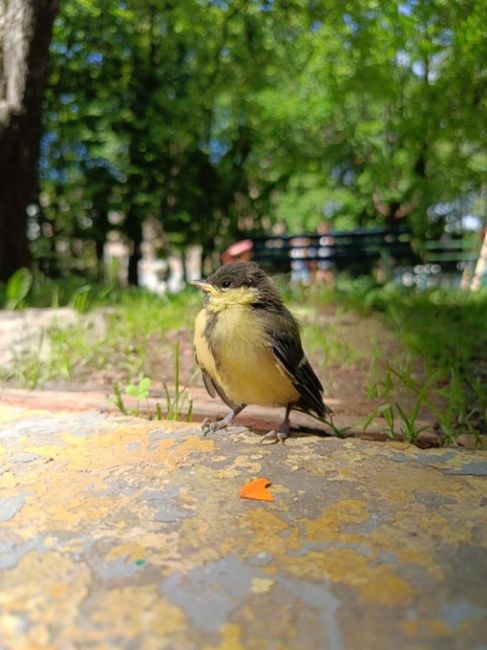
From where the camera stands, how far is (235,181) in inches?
544

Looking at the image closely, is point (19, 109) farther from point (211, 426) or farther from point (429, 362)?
point (211, 426)

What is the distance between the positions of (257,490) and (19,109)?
5.64 meters

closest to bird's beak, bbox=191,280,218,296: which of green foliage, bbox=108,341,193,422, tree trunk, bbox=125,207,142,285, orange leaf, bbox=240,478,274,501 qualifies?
green foliage, bbox=108,341,193,422

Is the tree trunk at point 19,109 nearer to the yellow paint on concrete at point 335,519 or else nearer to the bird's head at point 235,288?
the bird's head at point 235,288

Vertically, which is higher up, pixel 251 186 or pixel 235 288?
pixel 251 186

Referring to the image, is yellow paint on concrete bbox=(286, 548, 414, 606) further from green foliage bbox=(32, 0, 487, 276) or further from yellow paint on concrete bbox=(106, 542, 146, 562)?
green foliage bbox=(32, 0, 487, 276)

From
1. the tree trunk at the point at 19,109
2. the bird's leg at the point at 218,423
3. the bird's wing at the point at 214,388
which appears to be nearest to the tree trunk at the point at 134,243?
the tree trunk at the point at 19,109

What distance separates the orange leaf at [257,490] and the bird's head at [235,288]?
2.33ft

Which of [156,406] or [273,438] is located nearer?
[273,438]

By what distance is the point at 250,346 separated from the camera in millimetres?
2051

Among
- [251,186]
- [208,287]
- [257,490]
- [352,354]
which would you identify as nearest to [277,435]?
[257,490]

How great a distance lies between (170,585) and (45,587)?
248 mm

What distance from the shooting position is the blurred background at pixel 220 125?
6.54m

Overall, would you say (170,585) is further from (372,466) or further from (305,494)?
(372,466)
